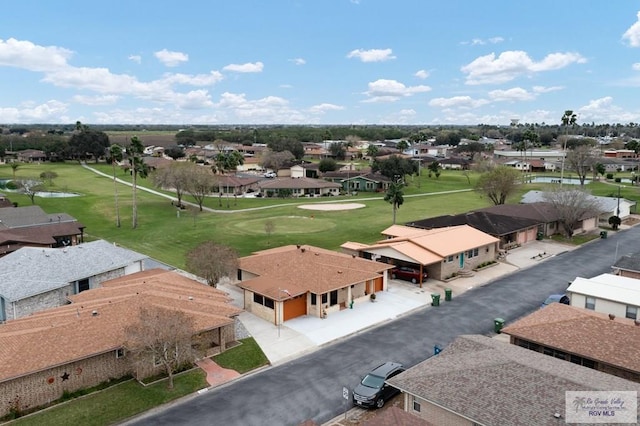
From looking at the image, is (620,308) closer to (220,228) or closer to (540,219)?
(540,219)

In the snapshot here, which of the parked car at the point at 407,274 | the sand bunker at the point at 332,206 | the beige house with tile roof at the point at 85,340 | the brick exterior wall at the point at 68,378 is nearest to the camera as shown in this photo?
the brick exterior wall at the point at 68,378

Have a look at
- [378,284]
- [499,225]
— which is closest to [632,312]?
[378,284]

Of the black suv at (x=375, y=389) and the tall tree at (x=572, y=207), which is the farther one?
the tall tree at (x=572, y=207)

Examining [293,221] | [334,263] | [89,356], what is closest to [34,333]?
[89,356]

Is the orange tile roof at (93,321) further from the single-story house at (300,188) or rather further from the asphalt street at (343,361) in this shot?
the single-story house at (300,188)

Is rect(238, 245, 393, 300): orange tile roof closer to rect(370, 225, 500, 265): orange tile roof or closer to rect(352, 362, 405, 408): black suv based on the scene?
rect(370, 225, 500, 265): orange tile roof

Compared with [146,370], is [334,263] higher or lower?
higher

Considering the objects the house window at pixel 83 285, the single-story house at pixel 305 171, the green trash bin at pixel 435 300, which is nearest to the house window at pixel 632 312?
the green trash bin at pixel 435 300

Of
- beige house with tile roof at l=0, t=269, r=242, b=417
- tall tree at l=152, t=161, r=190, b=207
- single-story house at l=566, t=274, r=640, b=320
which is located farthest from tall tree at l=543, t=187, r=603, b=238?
tall tree at l=152, t=161, r=190, b=207
